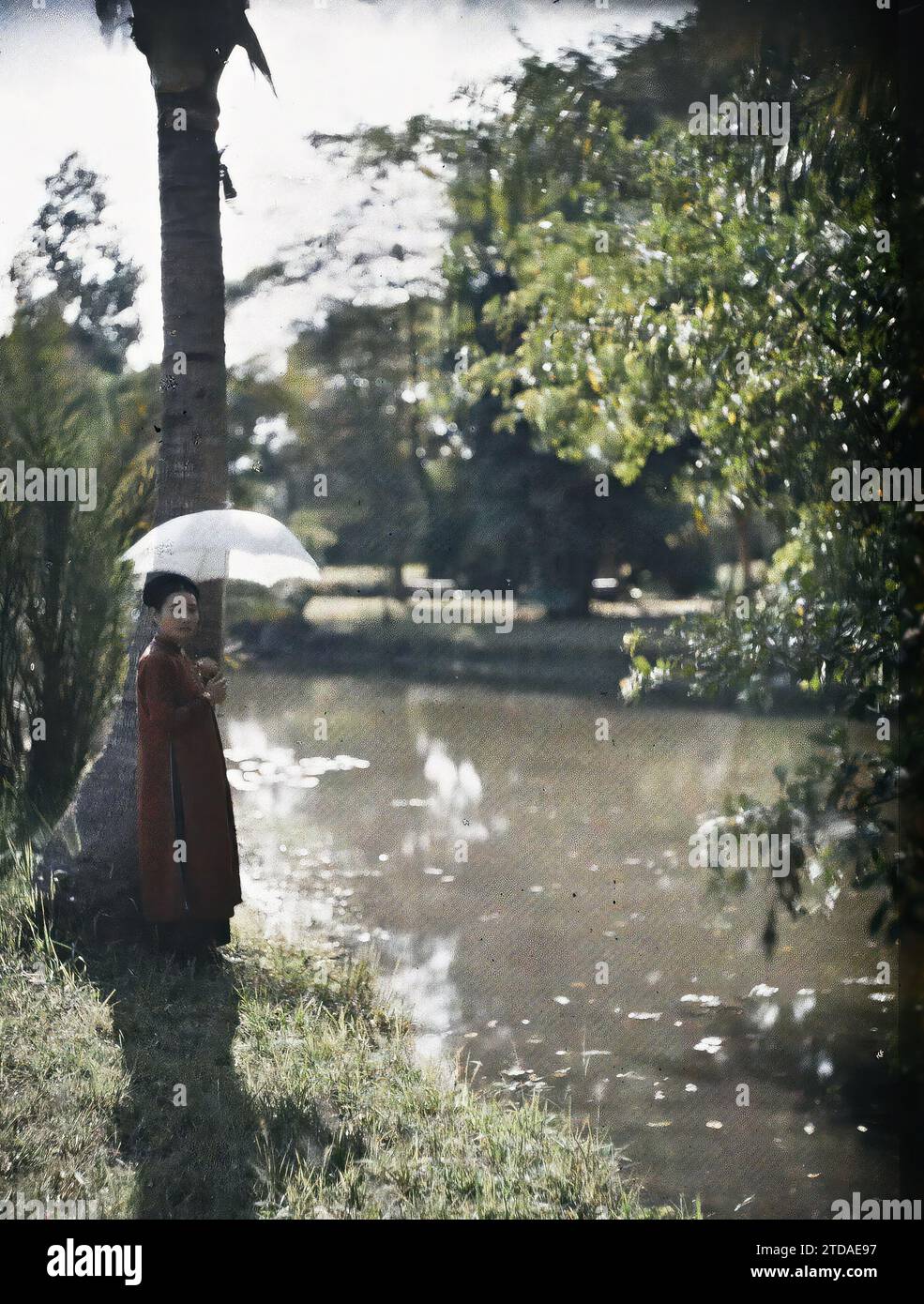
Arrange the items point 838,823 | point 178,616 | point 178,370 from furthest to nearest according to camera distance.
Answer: point 178,370, point 178,616, point 838,823

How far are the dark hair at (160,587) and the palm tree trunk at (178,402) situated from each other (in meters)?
0.24

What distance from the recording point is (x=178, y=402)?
15.8ft

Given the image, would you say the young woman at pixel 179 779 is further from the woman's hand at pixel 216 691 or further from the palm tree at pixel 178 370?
the palm tree at pixel 178 370

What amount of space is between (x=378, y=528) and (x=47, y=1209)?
10.4m

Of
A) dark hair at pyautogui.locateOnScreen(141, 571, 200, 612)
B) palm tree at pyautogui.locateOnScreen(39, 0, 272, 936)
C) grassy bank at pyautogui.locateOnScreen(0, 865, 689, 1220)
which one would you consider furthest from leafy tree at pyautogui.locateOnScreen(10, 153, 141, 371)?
grassy bank at pyautogui.locateOnScreen(0, 865, 689, 1220)

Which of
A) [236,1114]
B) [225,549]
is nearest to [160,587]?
[225,549]

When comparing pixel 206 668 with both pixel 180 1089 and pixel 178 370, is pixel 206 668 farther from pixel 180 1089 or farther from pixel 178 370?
pixel 180 1089

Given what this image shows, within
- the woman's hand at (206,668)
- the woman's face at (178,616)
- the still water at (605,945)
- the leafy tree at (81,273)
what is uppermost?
the leafy tree at (81,273)

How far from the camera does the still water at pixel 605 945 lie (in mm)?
4223

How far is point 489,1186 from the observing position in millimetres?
3607

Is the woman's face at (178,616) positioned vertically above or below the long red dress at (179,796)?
above

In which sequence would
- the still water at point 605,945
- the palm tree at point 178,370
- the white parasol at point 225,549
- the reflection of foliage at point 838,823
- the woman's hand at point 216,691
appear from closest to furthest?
the reflection of foliage at point 838,823
the still water at point 605,945
the white parasol at point 225,549
the woman's hand at point 216,691
the palm tree at point 178,370

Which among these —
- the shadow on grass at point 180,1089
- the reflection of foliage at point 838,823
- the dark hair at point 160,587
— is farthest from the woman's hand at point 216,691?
the reflection of foliage at point 838,823

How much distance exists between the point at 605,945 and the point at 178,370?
3596mm
